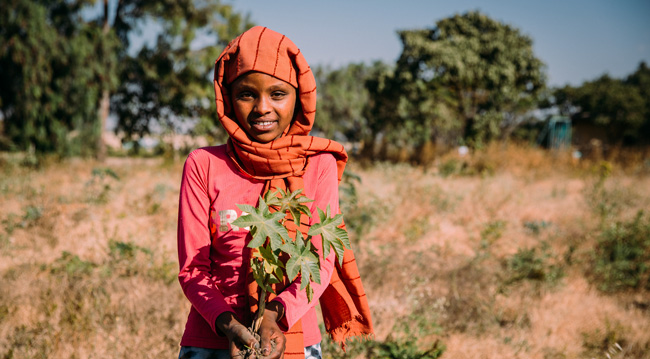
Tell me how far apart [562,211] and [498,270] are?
269 cm

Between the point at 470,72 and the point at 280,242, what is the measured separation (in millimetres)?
11511

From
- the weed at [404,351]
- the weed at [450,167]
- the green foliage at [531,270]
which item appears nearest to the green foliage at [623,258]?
the green foliage at [531,270]

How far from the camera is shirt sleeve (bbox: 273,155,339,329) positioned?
3.70ft

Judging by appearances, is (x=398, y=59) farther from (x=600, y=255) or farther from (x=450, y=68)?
(x=600, y=255)

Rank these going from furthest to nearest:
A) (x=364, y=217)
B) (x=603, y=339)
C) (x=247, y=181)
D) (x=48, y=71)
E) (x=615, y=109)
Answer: (x=615, y=109) < (x=48, y=71) < (x=364, y=217) < (x=603, y=339) < (x=247, y=181)

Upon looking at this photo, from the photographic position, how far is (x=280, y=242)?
3.24 ft

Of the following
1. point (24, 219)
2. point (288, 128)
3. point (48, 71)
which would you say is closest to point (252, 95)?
point (288, 128)

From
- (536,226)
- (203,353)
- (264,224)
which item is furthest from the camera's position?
(536,226)

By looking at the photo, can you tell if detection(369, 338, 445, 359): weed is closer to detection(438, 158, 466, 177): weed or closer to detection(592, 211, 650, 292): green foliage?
detection(592, 211, 650, 292): green foliage

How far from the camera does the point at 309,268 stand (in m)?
1.00

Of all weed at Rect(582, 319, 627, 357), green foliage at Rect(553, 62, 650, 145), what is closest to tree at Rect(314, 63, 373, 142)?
green foliage at Rect(553, 62, 650, 145)

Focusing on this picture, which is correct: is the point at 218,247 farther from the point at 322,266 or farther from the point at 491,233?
the point at 491,233

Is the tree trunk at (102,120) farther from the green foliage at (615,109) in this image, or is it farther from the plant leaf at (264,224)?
the green foliage at (615,109)

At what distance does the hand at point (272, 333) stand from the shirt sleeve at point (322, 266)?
2cm
